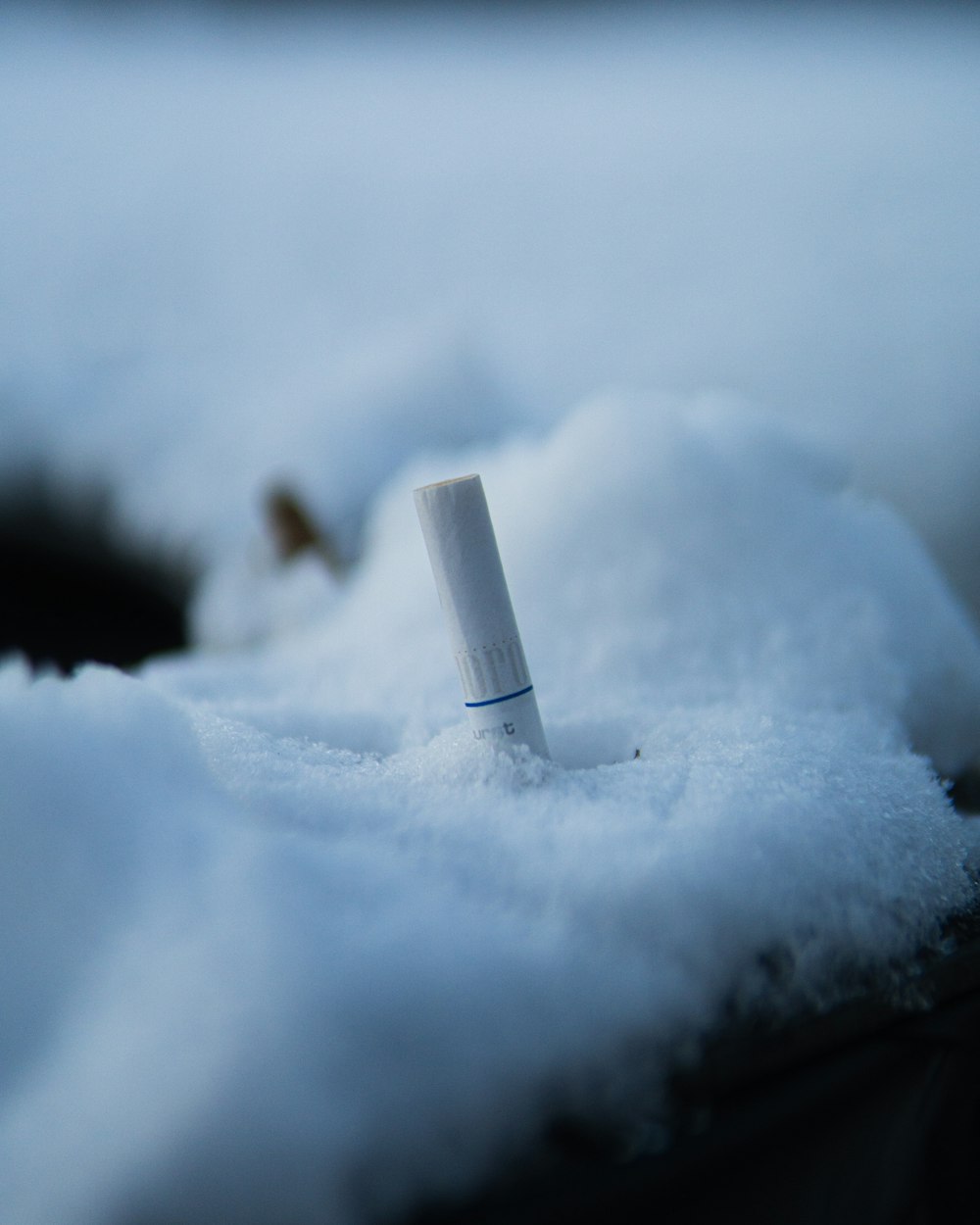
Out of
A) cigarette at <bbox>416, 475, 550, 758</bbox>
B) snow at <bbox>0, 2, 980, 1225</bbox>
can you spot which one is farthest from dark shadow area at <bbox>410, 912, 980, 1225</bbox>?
cigarette at <bbox>416, 475, 550, 758</bbox>

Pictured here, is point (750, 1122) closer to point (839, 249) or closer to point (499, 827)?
point (499, 827)

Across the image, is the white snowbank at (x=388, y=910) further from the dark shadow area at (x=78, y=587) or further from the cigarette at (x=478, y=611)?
the dark shadow area at (x=78, y=587)

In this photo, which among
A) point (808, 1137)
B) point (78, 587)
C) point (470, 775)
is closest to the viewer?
point (808, 1137)

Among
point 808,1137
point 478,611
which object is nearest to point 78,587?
point 478,611

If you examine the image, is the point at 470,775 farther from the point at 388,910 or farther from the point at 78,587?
the point at 78,587

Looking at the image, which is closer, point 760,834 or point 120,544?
point 760,834

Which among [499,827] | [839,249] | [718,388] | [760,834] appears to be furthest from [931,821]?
[839,249]

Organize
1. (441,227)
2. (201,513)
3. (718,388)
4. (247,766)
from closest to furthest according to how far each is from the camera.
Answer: (247,766), (201,513), (718,388), (441,227)
